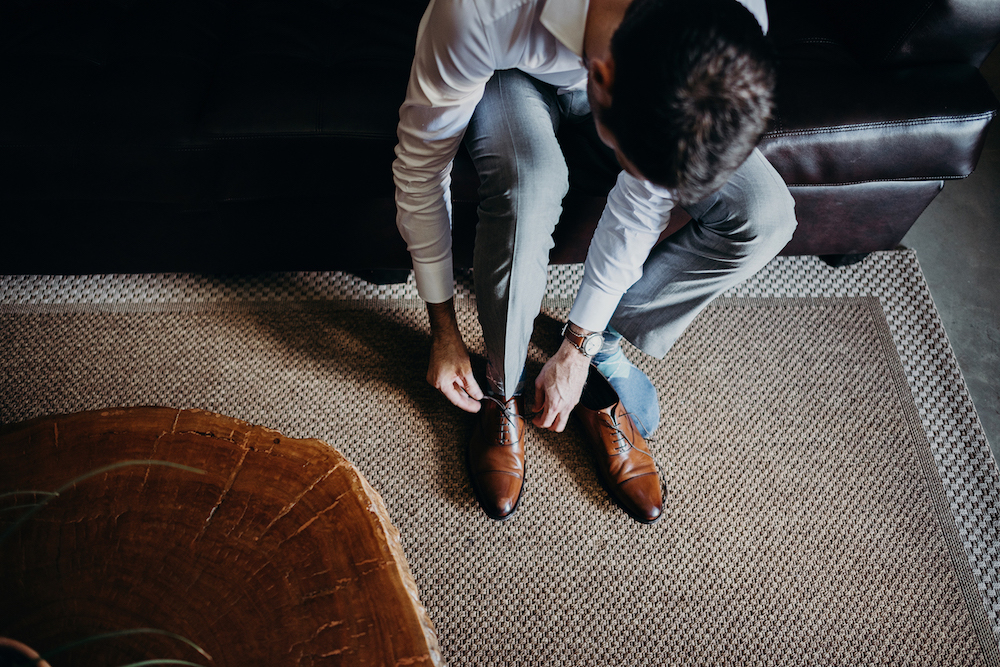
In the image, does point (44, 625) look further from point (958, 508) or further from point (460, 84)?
point (958, 508)

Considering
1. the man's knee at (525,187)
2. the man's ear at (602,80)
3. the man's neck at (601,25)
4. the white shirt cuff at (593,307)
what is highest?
the man's neck at (601,25)

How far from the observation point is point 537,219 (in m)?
0.83

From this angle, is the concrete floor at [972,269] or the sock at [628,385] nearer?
the sock at [628,385]

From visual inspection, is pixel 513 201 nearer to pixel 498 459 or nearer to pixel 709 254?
pixel 709 254

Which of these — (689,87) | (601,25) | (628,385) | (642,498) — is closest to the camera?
(689,87)

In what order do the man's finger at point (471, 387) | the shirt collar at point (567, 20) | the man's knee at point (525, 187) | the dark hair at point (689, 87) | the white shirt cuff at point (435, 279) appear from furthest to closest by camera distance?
the man's finger at point (471, 387) < the white shirt cuff at point (435, 279) < the man's knee at point (525, 187) < the shirt collar at point (567, 20) < the dark hair at point (689, 87)

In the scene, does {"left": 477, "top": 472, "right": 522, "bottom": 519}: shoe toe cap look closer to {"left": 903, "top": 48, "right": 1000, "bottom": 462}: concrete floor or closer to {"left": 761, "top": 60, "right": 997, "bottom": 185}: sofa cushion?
{"left": 761, "top": 60, "right": 997, "bottom": 185}: sofa cushion

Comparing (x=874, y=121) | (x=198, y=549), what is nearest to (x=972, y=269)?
(x=874, y=121)

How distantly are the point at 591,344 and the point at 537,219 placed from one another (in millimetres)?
233

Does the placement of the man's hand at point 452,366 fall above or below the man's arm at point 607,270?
below

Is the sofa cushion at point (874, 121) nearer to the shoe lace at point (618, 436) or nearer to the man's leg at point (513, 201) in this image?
the man's leg at point (513, 201)

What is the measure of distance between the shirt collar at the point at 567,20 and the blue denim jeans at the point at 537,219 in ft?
0.57

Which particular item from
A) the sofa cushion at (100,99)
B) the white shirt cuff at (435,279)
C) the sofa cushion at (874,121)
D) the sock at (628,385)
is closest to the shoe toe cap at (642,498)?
the sock at (628,385)

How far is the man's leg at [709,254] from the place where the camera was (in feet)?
2.81
